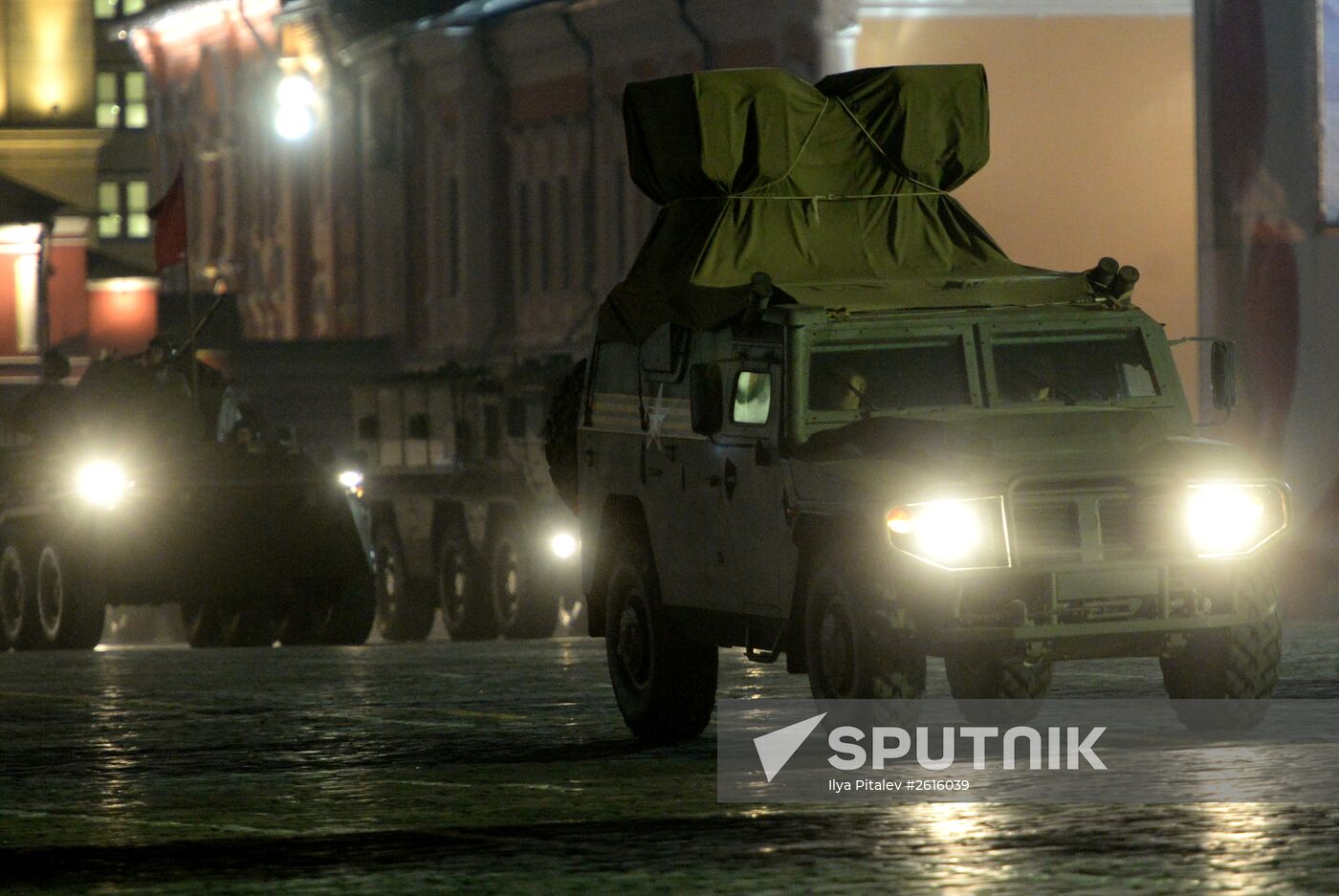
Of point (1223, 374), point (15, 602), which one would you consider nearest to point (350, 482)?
point (15, 602)

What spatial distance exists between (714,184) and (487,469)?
69.1 feet

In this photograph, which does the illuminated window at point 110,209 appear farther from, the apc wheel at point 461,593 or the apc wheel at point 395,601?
the apc wheel at point 461,593

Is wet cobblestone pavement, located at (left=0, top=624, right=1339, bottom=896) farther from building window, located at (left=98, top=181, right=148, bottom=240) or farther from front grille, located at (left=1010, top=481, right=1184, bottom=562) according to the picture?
building window, located at (left=98, top=181, right=148, bottom=240)

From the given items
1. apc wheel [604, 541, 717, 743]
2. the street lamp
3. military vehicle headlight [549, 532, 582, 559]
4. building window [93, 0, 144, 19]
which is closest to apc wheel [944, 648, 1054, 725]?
apc wheel [604, 541, 717, 743]

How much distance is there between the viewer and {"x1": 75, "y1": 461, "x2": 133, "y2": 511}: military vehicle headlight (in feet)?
95.8

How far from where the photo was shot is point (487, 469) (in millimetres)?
37469

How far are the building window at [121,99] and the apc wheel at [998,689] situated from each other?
91456mm

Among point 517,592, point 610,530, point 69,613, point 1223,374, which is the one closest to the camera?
point 1223,374

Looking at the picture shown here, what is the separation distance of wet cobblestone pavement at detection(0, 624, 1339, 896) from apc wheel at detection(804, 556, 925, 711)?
719 mm

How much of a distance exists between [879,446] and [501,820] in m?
2.41

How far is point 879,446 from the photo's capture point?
14359mm

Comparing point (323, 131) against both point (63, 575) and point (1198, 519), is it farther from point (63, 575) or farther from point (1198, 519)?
point (1198, 519)

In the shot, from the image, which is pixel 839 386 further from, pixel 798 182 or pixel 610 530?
pixel 798 182

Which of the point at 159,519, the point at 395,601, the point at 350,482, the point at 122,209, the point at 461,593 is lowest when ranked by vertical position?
the point at 395,601
